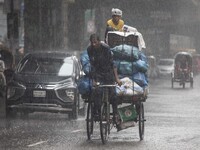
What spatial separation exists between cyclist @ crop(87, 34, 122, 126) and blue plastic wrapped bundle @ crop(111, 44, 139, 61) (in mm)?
491

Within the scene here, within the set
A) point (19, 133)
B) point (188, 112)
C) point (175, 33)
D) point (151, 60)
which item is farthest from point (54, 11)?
point (175, 33)

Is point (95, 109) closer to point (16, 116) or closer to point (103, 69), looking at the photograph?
point (103, 69)

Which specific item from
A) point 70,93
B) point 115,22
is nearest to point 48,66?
point 70,93

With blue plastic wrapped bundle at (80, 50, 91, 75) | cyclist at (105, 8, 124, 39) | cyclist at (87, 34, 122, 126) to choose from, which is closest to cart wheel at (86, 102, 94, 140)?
cyclist at (87, 34, 122, 126)

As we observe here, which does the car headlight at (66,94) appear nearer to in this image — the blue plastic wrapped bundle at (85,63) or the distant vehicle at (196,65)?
the blue plastic wrapped bundle at (85,63)

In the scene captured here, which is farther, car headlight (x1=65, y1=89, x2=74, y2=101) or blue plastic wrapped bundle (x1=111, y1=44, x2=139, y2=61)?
car headlight (x1=65, y1=89, x2=74, y2=101)

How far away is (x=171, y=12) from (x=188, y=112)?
49.0 m

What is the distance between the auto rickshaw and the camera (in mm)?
43594

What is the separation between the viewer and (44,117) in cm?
1909

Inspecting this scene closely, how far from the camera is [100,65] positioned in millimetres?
13422

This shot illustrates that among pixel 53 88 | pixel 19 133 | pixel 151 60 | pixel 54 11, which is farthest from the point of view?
pixel 151 60

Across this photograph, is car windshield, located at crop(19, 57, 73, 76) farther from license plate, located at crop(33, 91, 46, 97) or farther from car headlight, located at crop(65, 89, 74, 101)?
license plate, located at crop(33, 91, 46, 97)

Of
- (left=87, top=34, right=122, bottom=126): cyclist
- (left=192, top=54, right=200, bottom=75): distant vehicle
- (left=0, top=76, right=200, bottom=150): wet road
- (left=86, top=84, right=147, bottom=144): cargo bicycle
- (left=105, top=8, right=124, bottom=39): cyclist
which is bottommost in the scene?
(left=192, top=54, right=200, bottom=75): distant vehicle

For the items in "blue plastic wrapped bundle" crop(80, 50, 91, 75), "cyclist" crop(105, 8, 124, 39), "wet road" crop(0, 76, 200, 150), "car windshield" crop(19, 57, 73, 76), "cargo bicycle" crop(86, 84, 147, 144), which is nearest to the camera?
"wet road" crop(0, 76, 200, 150)
